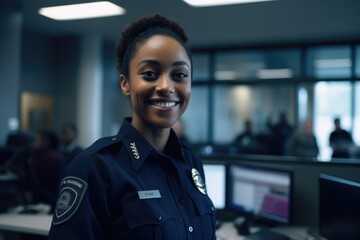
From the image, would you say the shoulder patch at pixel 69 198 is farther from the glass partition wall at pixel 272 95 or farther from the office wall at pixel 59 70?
the office wall at pixel 59 70

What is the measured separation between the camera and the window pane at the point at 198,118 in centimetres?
714

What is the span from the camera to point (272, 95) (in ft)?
22.1

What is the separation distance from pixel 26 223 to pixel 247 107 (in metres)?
5.24

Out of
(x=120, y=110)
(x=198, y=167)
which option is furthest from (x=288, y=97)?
(x=198, y=167)

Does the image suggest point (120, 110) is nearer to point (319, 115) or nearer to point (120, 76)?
point (319, 115)

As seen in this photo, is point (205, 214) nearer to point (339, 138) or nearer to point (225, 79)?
point (339, 138)

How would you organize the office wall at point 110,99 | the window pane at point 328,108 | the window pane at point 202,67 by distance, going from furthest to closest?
the window pane at point 202,67, the office wall at point 110,99, the window pane at point 328,108

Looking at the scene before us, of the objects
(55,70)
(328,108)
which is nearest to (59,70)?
(55,70)

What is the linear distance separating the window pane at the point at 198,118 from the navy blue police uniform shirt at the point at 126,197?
6025 mm

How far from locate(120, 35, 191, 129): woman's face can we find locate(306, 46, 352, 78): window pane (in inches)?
227

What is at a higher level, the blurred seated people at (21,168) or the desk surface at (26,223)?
the blurred seated people at (21,168)

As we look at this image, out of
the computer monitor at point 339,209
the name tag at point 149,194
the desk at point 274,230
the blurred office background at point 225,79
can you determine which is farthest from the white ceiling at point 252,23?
the name tag at point 149,194

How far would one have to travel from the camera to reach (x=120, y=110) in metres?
7.27

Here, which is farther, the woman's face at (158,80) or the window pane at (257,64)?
the window pane at (257,64)
